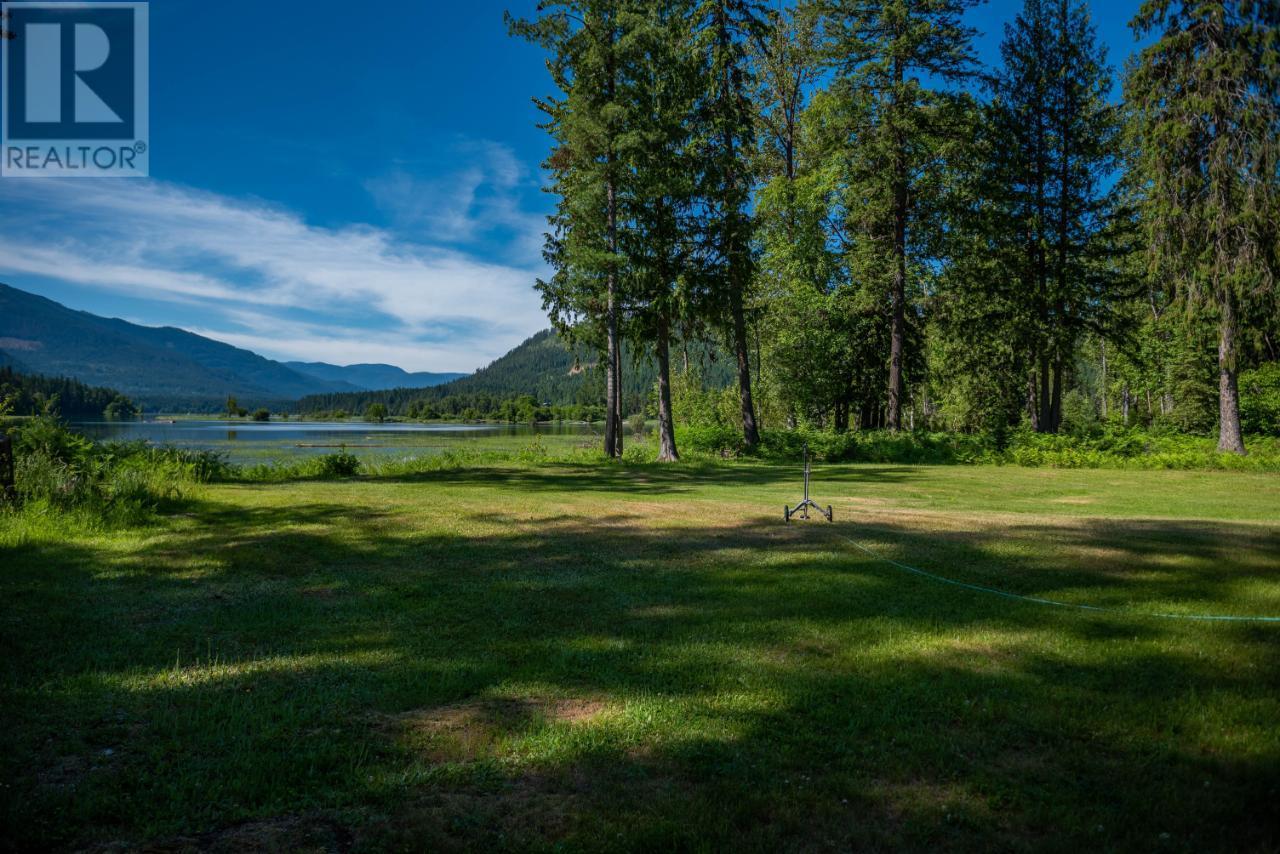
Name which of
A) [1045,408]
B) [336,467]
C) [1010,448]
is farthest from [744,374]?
[336,467]

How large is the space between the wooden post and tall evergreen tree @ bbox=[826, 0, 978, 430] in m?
25.8

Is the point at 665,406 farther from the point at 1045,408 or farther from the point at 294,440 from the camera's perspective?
the point at 294,440

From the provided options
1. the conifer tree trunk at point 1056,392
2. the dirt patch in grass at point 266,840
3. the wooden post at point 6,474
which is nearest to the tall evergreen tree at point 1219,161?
the conifer tree trunk at point 1056,392

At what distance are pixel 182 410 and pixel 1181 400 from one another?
8781 inches

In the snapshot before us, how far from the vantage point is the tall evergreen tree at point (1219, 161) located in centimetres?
2109

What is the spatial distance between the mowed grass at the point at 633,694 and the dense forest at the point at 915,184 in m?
17.0

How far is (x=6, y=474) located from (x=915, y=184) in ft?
92.0

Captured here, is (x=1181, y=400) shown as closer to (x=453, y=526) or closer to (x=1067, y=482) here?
(x=1067, y=482)

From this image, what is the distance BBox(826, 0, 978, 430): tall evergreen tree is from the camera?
79.8ft

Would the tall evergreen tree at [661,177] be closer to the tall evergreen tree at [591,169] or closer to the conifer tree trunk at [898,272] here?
the tall evergreen tree at [591,169]

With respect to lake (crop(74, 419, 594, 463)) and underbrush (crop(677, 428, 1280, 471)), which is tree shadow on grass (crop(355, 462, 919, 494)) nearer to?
underbrush (crop(677, 428, 1280, 471))

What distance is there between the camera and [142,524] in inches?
390

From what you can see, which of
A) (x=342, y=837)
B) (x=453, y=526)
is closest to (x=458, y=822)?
(x=342, y=837)

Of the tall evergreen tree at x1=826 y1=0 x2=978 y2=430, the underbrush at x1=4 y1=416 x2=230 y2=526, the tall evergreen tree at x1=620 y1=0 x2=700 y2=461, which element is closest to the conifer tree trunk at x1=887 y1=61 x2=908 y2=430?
the tall evergreen tree at x1=826 y1=0 x2=978 y2=430
